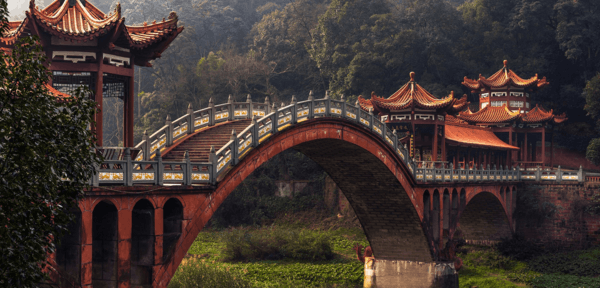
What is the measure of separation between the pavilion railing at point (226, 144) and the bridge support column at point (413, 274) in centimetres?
451

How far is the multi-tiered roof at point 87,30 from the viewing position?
14336 mm

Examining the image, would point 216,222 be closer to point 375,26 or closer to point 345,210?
point 345,210

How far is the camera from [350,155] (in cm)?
2627

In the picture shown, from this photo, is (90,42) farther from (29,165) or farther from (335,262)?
(335,262)

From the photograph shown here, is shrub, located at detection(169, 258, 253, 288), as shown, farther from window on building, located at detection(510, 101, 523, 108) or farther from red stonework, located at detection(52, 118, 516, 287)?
window on building, located at detection(510, 101, 523, 108)

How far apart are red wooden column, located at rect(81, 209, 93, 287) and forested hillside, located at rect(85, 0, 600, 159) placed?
4363cm

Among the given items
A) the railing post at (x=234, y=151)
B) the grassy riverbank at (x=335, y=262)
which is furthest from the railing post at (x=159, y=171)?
the grassy riverbank at (x=335, y=262)

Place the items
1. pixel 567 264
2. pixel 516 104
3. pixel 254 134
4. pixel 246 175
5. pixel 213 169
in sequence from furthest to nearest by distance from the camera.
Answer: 1. pixel 516 104
2. pixel 567 264
3. pixel 254 134
4. pixel 246 175
5. pixel 213 169

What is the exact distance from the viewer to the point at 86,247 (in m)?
12.1

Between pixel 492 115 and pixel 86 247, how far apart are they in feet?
128

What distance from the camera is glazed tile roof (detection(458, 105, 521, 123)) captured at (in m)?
44.2

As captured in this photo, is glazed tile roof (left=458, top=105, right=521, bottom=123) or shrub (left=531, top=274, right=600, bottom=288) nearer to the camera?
shrub (left=531, top=274, right=600, bottom=288)

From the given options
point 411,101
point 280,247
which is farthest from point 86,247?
point 280,247

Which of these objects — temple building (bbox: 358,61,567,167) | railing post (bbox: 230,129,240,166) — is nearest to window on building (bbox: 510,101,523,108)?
temple building (bbox: 358,61,567,167)
